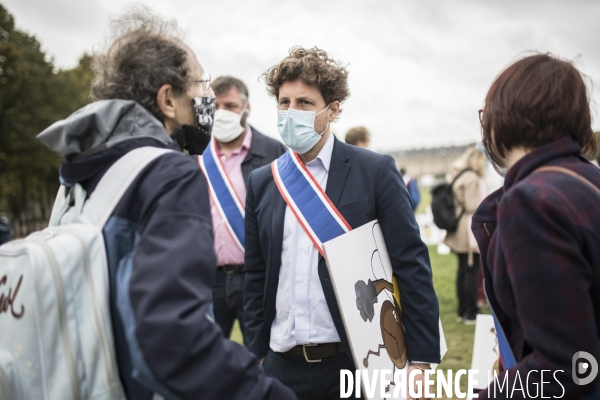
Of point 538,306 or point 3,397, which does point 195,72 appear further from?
point 538,306

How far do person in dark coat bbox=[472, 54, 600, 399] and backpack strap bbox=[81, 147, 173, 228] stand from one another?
110 cm

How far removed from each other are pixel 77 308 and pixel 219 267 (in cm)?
269

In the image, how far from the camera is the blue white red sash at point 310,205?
8.58 ft

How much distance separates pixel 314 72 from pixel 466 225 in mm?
5154

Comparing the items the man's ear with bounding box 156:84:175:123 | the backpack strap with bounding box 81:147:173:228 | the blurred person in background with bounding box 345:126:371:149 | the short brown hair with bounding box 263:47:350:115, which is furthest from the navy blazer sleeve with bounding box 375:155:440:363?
the blurred person in background with bounding box 345:126:371:149

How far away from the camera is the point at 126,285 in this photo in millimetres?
1543

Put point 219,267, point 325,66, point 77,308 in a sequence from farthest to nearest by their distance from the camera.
Answer: point 219,267 < point 325,66 < point 77,308

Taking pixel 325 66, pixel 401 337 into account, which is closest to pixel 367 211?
pixel 401 337

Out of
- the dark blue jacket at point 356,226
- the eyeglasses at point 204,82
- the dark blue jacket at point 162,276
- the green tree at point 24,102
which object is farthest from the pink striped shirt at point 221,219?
the green tree at point 24,102

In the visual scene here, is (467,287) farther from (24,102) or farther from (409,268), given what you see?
(24,102)

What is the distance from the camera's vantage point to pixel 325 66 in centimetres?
287

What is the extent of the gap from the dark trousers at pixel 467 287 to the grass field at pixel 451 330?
204mm

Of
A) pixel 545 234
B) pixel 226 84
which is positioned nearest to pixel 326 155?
pixel 545 234

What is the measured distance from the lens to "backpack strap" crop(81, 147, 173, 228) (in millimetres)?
1651
